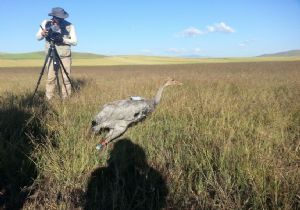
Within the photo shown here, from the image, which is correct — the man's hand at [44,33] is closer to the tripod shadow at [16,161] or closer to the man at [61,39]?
Answer: the man at [61,39]

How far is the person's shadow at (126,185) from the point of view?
4.13m

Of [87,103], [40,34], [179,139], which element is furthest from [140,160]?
[40,34]

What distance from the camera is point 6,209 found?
4.23 metres

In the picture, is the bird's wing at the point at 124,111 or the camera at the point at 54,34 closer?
the bird's wing at the point at 124,111

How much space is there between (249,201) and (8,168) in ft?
10.3

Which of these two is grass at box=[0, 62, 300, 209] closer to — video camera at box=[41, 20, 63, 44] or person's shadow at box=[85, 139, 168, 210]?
person's shadow at box=[85, 139, 168, 210]

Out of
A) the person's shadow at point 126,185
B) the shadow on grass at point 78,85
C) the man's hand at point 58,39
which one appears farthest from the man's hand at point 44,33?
the person's shadow at point 126,185

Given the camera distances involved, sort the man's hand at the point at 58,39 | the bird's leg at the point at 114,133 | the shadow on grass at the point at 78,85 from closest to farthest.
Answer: the bird's leg at the point at 114,133 → the man's hand at the point at 58,39 → the shadow on grass at the point at 78,85

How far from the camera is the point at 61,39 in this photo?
9547 mm

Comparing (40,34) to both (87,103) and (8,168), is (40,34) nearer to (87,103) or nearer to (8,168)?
(87,103)

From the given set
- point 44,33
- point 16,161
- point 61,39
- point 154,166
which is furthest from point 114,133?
point 61,39

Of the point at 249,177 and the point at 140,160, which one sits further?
the point at 140,160

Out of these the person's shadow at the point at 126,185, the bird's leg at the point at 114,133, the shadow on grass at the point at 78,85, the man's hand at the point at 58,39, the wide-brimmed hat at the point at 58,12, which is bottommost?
the person's shadow at the point at 126,185

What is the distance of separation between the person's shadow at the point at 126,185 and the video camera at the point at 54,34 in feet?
15.9
